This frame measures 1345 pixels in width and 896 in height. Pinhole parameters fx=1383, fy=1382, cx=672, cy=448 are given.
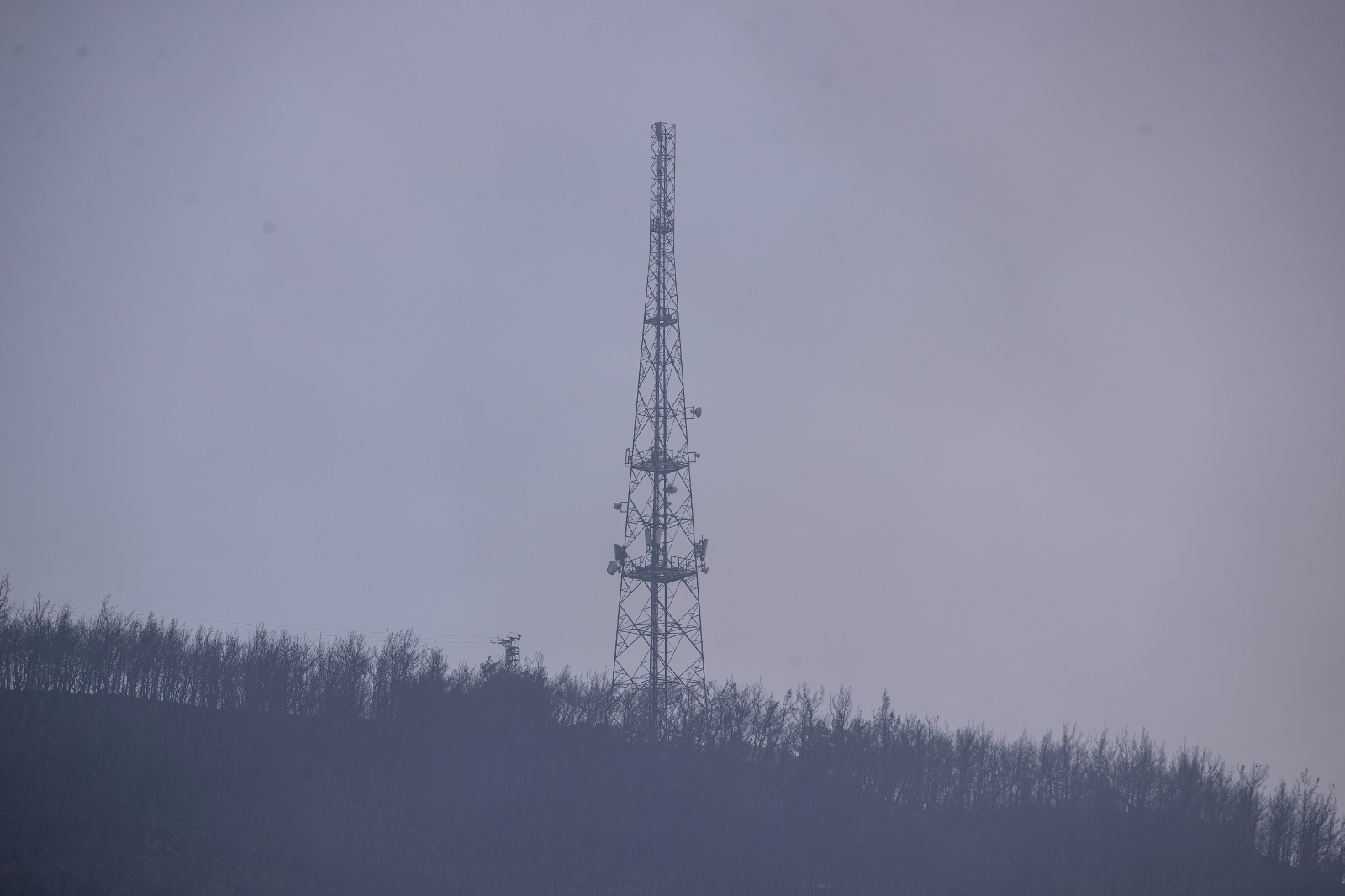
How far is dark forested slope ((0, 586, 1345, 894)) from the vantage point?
5153 centimetres

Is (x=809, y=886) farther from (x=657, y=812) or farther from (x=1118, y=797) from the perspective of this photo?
(x=1118, y=797)

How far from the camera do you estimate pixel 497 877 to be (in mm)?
54188

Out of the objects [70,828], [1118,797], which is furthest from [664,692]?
[1118,797]

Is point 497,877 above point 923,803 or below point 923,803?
below

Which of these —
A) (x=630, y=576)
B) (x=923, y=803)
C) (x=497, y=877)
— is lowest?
(x=497, y=877)

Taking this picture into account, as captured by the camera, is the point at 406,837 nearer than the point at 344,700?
Yes

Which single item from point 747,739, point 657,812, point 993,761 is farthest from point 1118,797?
point 657,812

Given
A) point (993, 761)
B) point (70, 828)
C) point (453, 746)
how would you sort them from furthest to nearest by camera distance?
point (993, 761) → point (453, 746) → point (70, 828)

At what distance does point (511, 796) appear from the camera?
60469 mm

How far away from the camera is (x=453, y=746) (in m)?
62.9

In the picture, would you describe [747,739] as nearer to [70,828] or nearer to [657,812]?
[657,812]

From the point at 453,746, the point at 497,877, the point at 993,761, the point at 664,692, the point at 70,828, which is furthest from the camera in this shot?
the point at 993,761

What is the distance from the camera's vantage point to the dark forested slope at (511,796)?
51531 millimetres

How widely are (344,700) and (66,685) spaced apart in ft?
38.9
